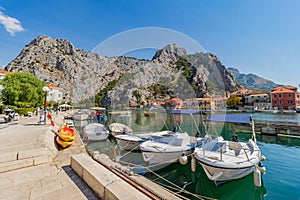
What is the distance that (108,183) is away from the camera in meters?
2.20

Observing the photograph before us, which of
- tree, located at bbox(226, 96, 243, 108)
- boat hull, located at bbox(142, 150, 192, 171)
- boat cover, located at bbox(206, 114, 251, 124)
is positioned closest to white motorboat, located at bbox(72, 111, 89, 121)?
boat hull, located at bbox(142, 150, 192, 171)

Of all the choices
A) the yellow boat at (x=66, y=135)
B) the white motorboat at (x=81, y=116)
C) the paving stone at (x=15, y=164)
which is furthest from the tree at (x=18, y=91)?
the paving stone at (x=15, y=164)

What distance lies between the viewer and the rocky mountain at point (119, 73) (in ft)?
62.3

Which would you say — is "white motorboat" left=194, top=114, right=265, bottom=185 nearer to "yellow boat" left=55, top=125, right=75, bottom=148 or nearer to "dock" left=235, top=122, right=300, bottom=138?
"yellow boat" left=55, top=125, right=75, bottom=148

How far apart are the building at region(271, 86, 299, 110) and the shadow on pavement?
82.5 m

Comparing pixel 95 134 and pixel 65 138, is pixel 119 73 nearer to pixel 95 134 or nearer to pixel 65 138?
pixel 95 134

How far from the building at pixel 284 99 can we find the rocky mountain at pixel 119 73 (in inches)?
1175

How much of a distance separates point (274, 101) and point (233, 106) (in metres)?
17.4

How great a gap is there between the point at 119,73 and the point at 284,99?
233ft

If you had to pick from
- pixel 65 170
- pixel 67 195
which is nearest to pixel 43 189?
pixel 67 195

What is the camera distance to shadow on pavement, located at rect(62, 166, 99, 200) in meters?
2.41

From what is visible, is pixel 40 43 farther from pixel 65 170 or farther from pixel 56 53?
pixel 65 170

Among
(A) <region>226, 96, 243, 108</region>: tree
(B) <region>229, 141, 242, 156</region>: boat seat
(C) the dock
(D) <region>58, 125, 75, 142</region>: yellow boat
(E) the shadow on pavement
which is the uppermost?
(A) <region>226, 96, 243, 108</region>: tree

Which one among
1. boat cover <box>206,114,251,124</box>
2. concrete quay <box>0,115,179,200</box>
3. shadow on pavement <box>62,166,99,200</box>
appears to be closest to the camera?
concrete quay <box>0,115,179,200</box>
